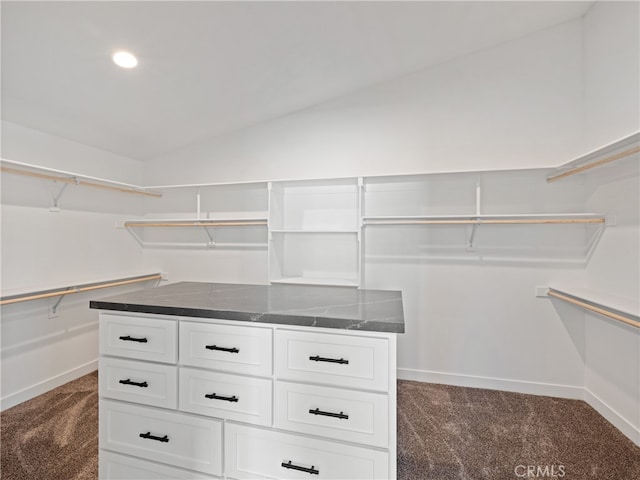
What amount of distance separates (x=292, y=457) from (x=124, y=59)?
240 cm

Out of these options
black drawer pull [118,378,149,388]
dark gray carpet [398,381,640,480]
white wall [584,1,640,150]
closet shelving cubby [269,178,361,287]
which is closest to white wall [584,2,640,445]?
white wall [584,1,640,150]

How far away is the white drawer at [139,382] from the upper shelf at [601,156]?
2.51 m

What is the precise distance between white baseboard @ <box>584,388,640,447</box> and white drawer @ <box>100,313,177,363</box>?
8.78ft

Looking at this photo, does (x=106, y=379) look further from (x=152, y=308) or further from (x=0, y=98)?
(x=0, y=98)

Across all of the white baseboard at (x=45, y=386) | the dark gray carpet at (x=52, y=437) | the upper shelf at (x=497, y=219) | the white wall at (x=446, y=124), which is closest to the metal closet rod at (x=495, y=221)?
the upper shelf at (x=497, y=219)

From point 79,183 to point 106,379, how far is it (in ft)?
6.32

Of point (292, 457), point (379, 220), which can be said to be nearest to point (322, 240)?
point (379, 220)

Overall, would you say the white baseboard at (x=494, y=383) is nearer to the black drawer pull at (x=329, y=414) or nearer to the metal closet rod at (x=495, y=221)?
the metal closet rod at (x=495, y=221)

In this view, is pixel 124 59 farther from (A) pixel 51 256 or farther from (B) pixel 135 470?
(B) pixel 135 470

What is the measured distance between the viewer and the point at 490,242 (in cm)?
261

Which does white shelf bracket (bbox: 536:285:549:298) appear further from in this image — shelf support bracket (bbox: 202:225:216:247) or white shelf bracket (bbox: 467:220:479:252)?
shelf support bracket (bbox: 202:225:216:247)

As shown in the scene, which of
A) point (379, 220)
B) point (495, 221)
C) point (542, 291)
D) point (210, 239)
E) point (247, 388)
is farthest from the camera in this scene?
point (210, 239)

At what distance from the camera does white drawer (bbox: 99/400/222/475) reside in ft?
4.50

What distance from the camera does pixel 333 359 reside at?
1.24 meters
